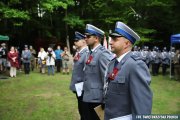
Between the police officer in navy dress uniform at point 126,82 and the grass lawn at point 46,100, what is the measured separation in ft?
17.3

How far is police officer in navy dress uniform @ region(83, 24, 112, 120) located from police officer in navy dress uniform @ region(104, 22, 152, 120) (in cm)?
162

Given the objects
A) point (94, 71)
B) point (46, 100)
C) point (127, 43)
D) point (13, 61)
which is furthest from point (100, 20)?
point (127, 43)

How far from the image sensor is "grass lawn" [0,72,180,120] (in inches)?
376

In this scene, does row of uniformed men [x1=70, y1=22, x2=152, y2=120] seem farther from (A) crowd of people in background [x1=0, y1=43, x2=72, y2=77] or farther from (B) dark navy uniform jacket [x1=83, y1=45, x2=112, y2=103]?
(A) crowd of people in background [x1=0, y1=43, x2=72, y2=77]

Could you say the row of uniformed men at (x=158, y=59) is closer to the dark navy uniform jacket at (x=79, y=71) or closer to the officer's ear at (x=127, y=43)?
the dark navy uniform jacket at (x=79, y=71)

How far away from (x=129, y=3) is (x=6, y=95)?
66.7 ft

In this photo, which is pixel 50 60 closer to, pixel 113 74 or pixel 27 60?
pixel 27 60

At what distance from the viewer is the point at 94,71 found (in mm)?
5805

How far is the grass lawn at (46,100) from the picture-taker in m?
9.55

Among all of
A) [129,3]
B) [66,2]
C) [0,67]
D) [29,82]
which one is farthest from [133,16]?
[29,82]

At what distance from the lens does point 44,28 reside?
109 ft

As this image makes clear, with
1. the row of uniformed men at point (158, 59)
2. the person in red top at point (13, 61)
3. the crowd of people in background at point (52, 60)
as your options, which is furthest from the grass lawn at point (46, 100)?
the row of uniformed men at point (158, 59)

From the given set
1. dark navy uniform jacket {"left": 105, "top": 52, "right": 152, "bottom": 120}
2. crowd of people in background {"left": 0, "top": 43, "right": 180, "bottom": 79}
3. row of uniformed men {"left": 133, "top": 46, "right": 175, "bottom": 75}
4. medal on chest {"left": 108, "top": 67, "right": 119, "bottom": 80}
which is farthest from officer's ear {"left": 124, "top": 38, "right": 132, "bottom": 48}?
row of uniformed men {"left": 133, "top": 46, "right": 175, "bottom": 75}

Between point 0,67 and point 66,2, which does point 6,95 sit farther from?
point 66,2
